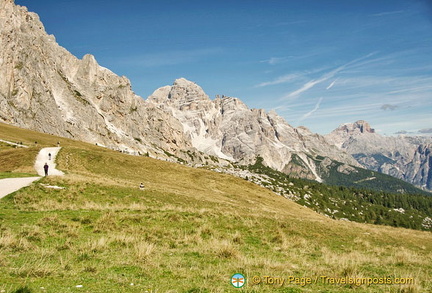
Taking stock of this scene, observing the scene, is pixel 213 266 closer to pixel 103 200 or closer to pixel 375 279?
pixel 375 279

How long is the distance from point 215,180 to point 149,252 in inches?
2174

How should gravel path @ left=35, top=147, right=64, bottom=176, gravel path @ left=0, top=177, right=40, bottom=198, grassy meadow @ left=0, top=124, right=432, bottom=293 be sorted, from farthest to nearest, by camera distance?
gravel path @ left=35, top=147, right=64, bottom=176
gravel path @ left=0, top=177, right=40, bottom=198
grassy meadow @ left=0, top=124, right=432, bottom=293

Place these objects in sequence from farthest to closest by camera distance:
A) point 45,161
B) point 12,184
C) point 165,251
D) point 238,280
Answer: point 45,161 < point 12,184 < point 165,251 < point 238,280

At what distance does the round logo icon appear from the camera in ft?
37.4

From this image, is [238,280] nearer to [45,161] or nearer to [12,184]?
[12,184]

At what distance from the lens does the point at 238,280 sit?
1179 cm

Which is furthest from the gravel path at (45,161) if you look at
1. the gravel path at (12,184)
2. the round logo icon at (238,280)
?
the round logo icon at (238,280)

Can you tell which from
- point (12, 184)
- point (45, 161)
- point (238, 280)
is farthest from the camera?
point (45, 161)

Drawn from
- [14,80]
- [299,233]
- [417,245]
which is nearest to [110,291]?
[299,233]

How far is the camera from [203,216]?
28062mm

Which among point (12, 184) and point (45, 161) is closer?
point (12, 184)

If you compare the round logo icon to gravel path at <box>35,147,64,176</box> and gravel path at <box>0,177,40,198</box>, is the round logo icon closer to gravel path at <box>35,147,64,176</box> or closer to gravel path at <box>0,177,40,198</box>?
gravel path at <box>0,177,40,198</box>

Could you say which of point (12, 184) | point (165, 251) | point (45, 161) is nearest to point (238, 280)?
point (165, 251)

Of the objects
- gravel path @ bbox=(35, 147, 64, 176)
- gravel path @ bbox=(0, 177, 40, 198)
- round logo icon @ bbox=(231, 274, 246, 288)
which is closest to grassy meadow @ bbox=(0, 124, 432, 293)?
round logo icon @ bbox=(231, 274, 246, 288)
